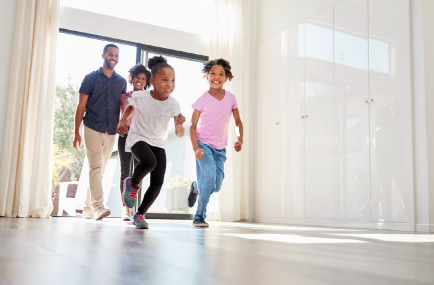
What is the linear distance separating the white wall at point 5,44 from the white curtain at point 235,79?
2089 mm

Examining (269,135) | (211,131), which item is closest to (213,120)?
(211,131)

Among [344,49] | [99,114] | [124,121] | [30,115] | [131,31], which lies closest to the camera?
[124,121]

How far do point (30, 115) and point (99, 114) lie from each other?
931 mm

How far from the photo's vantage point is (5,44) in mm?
4320

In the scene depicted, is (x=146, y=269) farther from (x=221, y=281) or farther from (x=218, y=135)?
(x=218, y=135)

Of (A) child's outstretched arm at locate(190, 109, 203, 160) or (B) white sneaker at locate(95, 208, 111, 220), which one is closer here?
(A) child's outstretched arm at locate(190, 109, 203, 160)

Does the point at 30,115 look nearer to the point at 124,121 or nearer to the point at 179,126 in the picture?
the point at 124,121

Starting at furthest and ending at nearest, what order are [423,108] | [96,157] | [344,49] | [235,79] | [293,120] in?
[235,79] < [293,120] < [344,49] < [96,157] < [423,108]

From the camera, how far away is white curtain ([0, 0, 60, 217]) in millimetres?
4148

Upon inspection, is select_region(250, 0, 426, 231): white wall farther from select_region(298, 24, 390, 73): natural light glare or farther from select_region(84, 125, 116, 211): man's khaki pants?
select_region(84, 125, 116, 211): man's khaki pants

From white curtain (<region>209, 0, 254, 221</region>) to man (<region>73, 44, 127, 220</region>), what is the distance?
165 cm

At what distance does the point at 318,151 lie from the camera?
169 inches

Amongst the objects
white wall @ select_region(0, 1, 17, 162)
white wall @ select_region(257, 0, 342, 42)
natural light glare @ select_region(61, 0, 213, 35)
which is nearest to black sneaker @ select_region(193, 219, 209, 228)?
white wall @ select_region(0, 1, 17, 162)

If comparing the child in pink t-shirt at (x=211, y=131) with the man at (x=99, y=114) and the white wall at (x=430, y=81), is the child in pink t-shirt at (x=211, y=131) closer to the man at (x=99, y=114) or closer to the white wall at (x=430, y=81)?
the man at (x=99, y=114)
